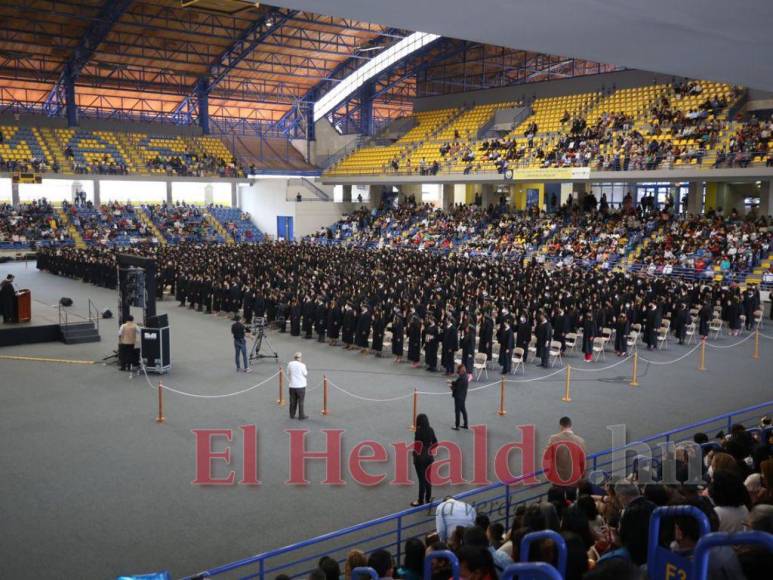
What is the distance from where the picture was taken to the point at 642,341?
20.4m

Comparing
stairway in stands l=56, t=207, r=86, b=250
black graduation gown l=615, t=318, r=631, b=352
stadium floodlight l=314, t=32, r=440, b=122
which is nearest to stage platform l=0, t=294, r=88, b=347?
black graduation gown l=615, t=318, r=631, b=352

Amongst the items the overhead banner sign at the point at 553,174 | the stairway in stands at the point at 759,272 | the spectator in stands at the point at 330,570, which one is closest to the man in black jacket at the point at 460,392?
the spectator in stands at the point at 330,570

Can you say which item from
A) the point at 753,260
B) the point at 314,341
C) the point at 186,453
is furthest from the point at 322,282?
the point at 753,260

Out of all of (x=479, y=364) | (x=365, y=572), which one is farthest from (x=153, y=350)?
(x=365, y=572)

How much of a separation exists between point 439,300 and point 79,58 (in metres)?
31.9

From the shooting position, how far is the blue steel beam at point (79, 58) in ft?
123

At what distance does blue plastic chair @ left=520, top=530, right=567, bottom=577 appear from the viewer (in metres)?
3.94

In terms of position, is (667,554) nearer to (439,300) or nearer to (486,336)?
(486,336)

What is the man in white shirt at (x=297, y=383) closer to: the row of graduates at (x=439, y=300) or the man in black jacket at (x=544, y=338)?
the row of graduates at (x=439, y=300)

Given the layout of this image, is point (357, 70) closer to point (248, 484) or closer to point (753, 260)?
point (753, 260)

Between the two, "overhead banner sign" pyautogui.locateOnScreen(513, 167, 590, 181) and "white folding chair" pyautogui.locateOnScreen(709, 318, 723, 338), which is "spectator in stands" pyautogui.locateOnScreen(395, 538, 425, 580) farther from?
"overhead banner sign" pyautogui.locateOnScreen(513, 167, 590, 181)

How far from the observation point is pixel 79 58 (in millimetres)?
42219

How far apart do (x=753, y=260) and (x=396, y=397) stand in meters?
20.0

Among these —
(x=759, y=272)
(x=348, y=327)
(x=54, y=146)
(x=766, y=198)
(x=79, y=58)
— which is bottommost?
(x=348, y=327)
